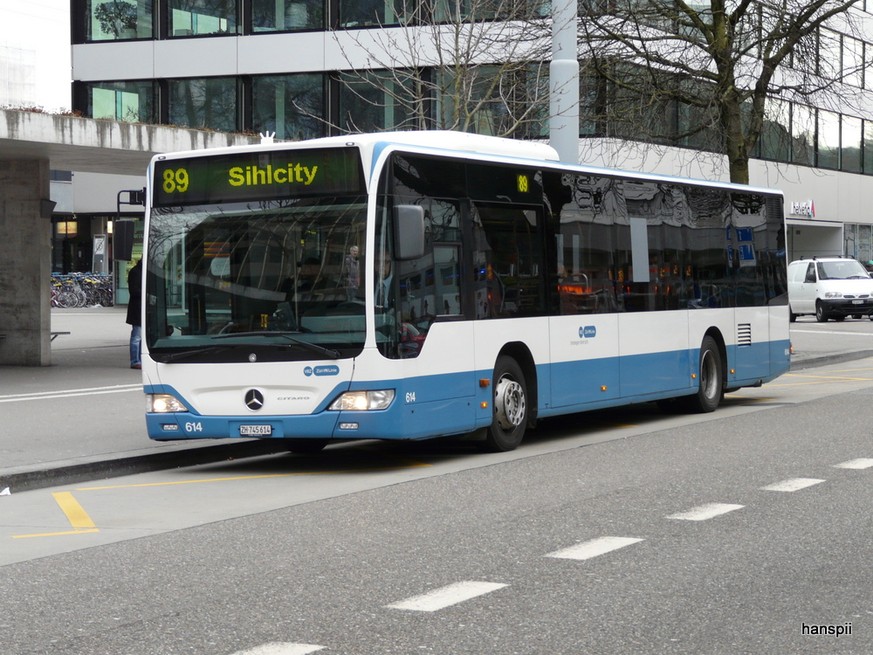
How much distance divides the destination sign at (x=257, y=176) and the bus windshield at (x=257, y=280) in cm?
8

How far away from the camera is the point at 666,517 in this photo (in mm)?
9250

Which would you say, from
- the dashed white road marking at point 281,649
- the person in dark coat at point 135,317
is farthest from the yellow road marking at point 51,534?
the person in dark coat at point 135,317

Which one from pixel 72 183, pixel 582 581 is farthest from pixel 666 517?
pixel 72 183

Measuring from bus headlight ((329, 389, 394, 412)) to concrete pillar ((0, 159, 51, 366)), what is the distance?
1309 centimetres

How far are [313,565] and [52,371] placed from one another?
15.9 m

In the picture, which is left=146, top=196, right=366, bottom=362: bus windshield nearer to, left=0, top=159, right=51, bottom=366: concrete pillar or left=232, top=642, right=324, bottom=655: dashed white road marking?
left=232, top=642, right=324, bottom=655: dashed white road marking

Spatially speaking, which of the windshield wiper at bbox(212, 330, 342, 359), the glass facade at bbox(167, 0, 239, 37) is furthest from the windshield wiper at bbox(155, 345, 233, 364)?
the glass facade at bbox(167, 0, 239, 37)

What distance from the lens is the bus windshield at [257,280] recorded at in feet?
38.8

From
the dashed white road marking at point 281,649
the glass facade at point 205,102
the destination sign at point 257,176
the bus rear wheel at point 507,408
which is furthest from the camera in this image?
the glass facade at point 205,102

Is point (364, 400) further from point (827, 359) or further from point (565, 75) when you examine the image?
point (827, 359)

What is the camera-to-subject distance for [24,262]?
78.0 ft

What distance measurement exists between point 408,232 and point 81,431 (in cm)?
459

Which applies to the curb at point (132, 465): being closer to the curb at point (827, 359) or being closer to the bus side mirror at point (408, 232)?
the bus side mirror at point (408, 232)

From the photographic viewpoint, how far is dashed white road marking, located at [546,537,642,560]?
26.2ft
